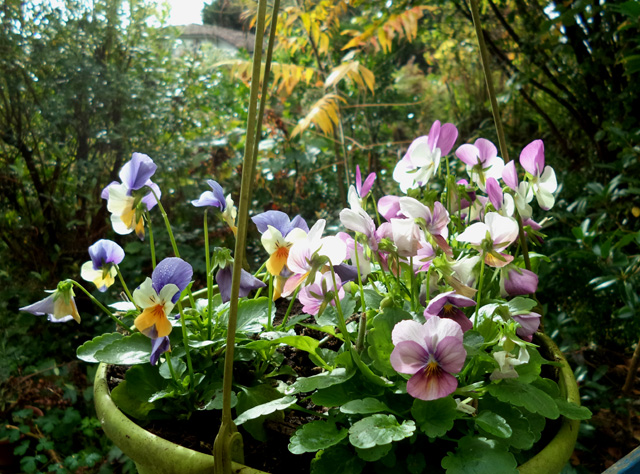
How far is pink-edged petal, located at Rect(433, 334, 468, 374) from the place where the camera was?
1.64 ft

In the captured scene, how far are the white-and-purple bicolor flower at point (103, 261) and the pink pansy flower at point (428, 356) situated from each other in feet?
1.22

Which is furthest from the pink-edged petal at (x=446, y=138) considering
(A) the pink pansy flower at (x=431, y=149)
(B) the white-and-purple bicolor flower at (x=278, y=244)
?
(B) the white-and-purple bicolor flower at (x=278, y=244)

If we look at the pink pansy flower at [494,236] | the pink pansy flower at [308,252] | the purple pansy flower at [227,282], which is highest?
the pink pansy flower at [494,236]

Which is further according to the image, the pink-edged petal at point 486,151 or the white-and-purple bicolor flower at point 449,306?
the pink-edged petal at point 486,151

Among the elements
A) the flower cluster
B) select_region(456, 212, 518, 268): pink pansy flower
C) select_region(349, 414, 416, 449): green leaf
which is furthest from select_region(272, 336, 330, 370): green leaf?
select_region(456, 212, 518, 268): pink pansy flower

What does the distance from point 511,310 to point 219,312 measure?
38cm

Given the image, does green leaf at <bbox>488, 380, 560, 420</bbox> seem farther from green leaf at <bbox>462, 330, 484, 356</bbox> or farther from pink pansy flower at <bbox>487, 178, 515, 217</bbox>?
pink pansy flower at <bbox>487, 178, 515, 217</bbox>

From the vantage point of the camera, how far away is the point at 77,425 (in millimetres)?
1663

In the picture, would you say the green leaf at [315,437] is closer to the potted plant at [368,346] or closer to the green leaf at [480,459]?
the potted plant at [368,346]

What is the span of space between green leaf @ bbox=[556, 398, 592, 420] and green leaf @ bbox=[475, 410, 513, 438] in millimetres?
89

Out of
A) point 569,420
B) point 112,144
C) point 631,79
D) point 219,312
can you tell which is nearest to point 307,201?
point 112,144

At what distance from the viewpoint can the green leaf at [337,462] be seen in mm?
531

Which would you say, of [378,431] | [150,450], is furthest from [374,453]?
[150,450]

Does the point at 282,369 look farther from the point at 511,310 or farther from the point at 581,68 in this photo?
the point at 581,68
